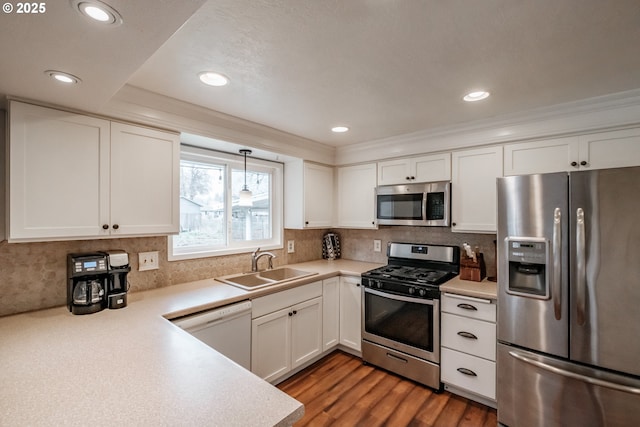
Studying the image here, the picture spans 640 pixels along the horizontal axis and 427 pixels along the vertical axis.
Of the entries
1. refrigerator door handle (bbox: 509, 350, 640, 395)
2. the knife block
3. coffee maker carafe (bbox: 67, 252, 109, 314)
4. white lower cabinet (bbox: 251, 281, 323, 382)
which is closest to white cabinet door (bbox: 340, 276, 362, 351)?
white lower cabinet (bbox: 251, 281, 323, 382)

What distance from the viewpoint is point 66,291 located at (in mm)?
1781

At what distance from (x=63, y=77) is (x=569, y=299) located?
284 cm

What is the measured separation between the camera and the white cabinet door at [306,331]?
2.47 m

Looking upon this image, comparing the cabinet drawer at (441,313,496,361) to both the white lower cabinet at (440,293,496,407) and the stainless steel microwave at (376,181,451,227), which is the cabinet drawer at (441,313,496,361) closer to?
the white lower cabinet at (440,293,496,407)

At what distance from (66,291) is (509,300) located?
A: 113 inches

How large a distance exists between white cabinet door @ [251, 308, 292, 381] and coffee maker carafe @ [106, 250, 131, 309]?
34.1 inches

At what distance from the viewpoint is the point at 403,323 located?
2461 millimetres

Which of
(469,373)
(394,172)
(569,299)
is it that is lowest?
(469,373)

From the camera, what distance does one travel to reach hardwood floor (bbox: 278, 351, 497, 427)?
1982 millimetres

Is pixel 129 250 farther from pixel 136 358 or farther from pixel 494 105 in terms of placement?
pixel 494 105

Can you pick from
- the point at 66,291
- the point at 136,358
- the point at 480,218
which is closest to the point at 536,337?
the point at 480,218

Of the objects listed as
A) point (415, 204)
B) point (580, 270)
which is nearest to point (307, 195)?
point (415, 204)

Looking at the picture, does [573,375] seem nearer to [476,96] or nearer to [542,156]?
[542,156]

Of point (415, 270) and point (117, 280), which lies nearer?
point (117, 280)
